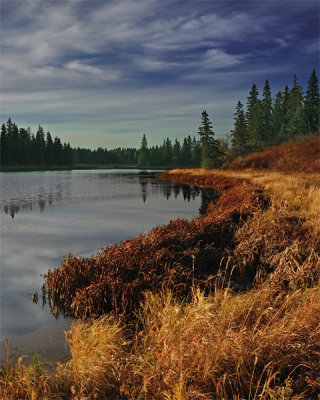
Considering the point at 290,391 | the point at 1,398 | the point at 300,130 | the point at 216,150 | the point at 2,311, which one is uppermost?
the point at 300,130

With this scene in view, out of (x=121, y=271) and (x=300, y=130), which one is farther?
(x=300, y=130)

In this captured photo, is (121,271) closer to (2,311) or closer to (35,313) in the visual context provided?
(35,313)

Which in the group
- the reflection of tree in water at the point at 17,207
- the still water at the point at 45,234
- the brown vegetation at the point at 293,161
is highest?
the brown vegetation at the point at 293,161

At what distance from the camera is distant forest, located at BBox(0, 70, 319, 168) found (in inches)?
2463

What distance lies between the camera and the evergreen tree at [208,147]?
57.7 meters

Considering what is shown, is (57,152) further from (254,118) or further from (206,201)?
(206,201)

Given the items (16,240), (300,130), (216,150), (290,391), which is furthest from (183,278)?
(300,130)

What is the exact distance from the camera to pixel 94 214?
1664cm

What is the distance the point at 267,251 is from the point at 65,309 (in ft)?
15.9

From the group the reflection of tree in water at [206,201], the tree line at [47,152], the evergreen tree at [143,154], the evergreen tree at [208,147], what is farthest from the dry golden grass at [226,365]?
the evergreen tree at [143,154]

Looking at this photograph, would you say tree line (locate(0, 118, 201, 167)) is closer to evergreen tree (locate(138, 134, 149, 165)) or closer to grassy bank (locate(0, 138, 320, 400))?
evergreen tree (locate(138, 134, 149, 165))

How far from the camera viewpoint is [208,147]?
58.7 metres

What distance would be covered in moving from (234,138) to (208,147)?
42.7ft

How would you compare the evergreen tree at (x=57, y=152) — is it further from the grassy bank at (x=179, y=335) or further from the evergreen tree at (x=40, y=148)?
the grassy bank at (x=179, y=335)
